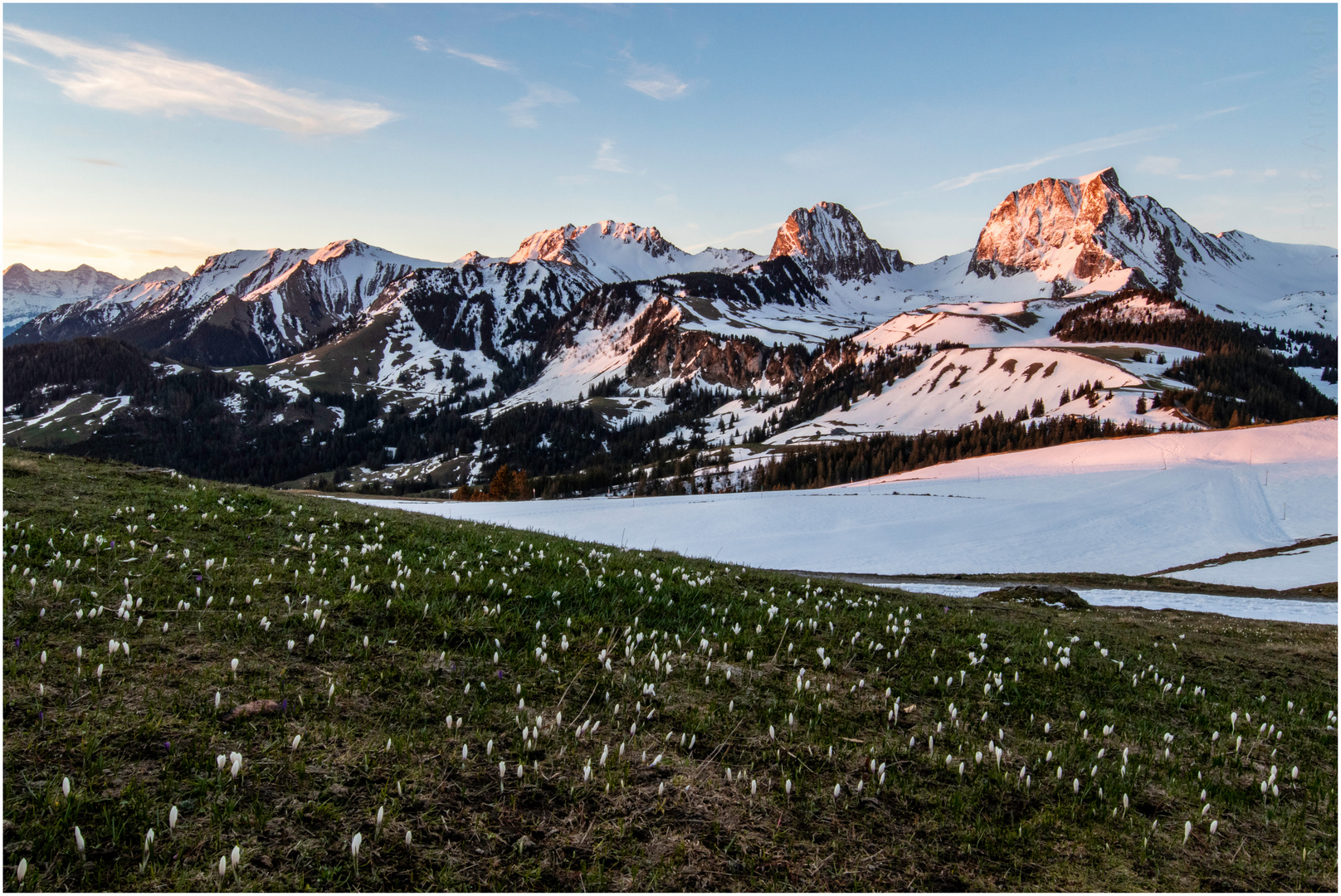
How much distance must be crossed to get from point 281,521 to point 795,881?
13.4 metres

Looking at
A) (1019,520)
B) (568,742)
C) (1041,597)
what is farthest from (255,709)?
(1019,520)

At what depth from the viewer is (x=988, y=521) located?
60219 millimetres

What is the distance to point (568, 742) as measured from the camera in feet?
24.2

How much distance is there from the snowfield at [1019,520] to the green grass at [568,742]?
2400cm

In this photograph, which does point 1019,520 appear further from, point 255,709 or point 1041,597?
point 255,709

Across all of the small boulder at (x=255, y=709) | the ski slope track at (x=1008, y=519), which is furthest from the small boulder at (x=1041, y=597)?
the small boulder at (x=255, y=709)

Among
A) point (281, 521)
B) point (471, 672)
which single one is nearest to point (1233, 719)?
point (471, 672)

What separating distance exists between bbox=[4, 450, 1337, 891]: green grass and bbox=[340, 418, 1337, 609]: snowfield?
24004 mm

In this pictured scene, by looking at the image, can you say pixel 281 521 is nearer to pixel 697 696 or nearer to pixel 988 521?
pixel 697 696

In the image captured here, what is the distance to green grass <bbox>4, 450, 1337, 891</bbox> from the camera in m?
5.75

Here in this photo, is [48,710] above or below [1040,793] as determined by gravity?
above

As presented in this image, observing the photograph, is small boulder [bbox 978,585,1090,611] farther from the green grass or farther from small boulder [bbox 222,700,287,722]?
small boulder [bbox 222,700,287,722]

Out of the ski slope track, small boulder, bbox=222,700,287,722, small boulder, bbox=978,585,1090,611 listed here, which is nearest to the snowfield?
the ski slope track

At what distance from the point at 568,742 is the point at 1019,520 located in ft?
205
